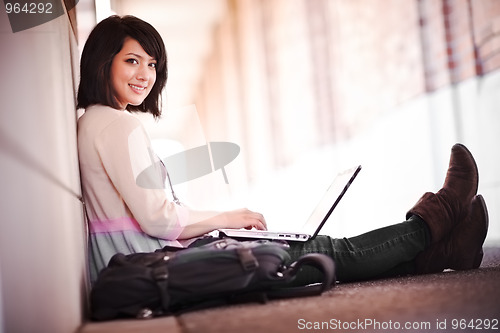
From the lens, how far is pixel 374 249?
1.56 meters

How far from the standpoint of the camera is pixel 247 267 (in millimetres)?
1154

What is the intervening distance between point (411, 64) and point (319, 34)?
117 cm

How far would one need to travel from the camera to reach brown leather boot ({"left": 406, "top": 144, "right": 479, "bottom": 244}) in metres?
1.57

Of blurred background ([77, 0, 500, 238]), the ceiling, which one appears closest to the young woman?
blurred background ([77, 0, 500, 238])

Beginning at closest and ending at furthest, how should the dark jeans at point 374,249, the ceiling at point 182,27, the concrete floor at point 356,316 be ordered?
the concrete floor at point 356,316 < the dark jeans at point 374,249 < the ceiling at point 182,27

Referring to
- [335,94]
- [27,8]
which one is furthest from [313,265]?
[335,94]

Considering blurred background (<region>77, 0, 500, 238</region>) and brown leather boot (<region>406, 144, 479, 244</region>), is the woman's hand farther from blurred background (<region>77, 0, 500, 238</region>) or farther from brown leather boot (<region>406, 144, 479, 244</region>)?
blurred background (<region>77, 0, 500, 238</region>)

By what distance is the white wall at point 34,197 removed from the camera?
103 cm

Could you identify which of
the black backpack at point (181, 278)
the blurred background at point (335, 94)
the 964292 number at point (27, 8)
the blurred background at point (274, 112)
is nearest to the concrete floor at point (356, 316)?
the black backpack at point (181, 278)

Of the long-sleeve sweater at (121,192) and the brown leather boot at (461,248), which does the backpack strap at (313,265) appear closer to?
the long-sleeve sweater at (121,192)

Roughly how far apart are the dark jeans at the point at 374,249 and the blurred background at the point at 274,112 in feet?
1.99

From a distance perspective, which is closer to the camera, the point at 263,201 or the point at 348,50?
the point at 348,50

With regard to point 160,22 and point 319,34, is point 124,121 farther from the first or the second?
point 160,22

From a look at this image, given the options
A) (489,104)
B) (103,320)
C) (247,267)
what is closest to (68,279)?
(103,320)
